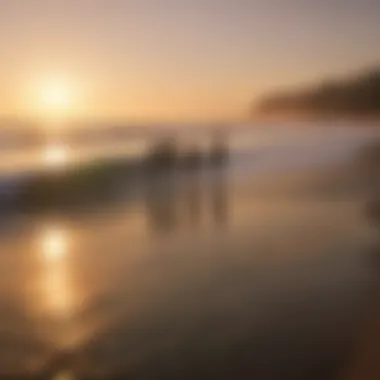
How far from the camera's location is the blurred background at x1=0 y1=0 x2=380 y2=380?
792 millimetres

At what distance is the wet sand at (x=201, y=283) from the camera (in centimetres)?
78

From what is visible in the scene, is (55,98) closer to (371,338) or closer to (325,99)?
(325,99)

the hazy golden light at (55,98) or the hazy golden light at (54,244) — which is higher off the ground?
the hazy golden light at (55,98)

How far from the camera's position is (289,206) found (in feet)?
2.84

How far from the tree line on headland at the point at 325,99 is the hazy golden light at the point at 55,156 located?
0.26 m

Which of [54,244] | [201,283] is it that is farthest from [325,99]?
[54,244]

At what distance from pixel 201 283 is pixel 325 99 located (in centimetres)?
30

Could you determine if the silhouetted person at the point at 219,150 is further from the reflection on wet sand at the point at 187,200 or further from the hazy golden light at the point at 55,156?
the hazy golden light at the point at 55,156

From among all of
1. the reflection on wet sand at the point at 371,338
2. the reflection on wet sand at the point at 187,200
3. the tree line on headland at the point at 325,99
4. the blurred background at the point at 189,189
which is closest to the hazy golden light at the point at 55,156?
the blurred background at the point at 189,189

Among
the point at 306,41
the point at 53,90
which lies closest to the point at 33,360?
the point at 53,90

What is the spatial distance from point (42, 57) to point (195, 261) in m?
0.33

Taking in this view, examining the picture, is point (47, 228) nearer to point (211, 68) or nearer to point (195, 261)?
point (195, 261)

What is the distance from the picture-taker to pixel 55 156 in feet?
2.65

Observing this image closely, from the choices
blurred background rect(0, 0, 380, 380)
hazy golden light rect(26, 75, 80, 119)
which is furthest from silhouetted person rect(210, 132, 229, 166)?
hazy golden light rect(26, 75, 80, 119)
